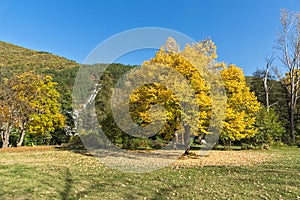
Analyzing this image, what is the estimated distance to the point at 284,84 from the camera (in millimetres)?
27375

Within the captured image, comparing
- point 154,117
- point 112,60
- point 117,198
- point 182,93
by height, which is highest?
point 112,60

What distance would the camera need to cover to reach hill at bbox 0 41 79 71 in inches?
1791

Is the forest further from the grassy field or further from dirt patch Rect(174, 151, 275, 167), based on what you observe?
the grassy field

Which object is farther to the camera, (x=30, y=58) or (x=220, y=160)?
(x=30, y=58)

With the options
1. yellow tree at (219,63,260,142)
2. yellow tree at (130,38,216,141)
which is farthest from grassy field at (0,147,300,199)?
yellow tree at (219,63,260,142)

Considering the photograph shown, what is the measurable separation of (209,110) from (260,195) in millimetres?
6879

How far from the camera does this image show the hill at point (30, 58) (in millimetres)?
45500

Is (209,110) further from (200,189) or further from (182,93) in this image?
(200,189)

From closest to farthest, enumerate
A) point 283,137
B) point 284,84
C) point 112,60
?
point 112,60 < point 283,137 < point 284,84

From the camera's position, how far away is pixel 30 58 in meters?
53.2

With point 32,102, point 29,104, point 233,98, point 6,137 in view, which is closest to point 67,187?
point 233,98

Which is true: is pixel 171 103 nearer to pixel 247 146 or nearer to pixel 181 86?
pixel 181 86

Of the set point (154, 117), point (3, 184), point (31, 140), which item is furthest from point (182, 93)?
point (31, 140)

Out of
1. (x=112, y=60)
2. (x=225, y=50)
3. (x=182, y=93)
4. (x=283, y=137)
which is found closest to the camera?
(x=112, y=60)
